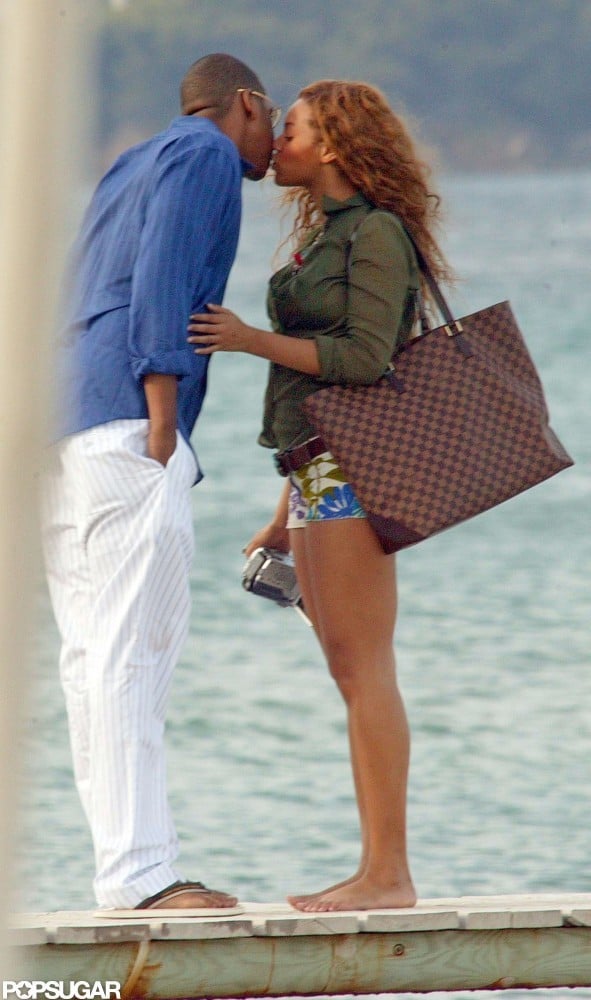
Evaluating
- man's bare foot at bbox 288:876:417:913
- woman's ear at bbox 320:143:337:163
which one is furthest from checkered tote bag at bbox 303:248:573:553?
man's bare foot at bbox 288:876:417:913

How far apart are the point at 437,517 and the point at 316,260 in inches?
20.5

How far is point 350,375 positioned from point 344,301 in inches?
5.5

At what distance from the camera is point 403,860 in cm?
380

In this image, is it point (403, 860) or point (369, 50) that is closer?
point (403, 860)

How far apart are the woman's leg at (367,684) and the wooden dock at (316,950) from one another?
8 cm

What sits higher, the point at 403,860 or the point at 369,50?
the point at 369,50

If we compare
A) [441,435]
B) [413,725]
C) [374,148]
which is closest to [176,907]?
[441,435]

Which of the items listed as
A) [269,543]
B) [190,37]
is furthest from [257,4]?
[269,543]

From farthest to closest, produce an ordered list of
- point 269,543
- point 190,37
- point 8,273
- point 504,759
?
point 190,37 → point 504,759 → point 269,543 → point 8,273

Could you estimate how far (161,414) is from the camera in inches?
141

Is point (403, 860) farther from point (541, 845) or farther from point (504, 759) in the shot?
point (504, 759)

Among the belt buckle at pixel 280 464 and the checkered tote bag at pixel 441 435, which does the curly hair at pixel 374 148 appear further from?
the belt buckle at pixel 280 464

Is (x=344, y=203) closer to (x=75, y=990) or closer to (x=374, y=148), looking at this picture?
(x=374, y=148)

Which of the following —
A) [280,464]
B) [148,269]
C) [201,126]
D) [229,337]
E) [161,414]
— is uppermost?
[201,126]
